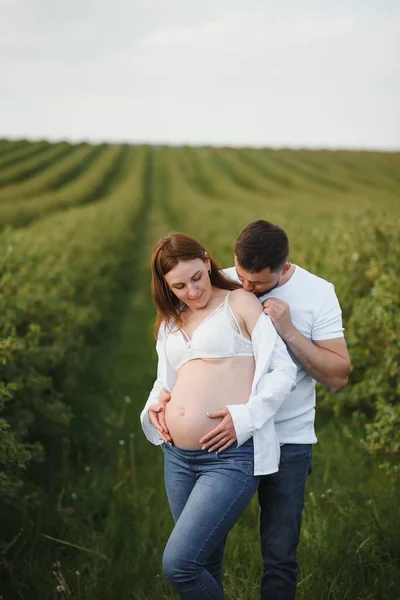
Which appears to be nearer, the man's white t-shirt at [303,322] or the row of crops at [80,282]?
the man's white t-shirt at [303,322]

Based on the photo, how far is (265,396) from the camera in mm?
2832

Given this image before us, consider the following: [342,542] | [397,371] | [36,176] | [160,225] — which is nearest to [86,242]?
[397,371]

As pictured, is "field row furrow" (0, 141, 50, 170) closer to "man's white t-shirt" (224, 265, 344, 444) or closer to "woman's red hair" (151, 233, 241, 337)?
"woman's red hair" (151, 233, 241, 337)

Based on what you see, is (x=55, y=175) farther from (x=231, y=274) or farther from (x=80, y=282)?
(x=231, y=274)

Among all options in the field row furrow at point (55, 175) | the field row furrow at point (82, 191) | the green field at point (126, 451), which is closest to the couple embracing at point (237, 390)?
the green field at point (126, 451)

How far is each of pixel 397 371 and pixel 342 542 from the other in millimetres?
1640

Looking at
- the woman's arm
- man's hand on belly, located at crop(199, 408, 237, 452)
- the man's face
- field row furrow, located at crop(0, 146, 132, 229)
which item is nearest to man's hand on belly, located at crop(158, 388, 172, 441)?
the woman's arm

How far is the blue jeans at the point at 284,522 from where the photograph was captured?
3.08m

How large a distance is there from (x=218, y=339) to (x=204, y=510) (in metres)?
0.68

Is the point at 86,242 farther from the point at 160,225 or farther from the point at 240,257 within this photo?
the point at 160,225

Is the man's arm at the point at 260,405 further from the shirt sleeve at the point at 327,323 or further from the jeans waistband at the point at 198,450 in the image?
the shirt sleeve at the point at 327,323

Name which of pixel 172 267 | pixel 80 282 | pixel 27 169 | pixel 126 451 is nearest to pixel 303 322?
pixel 172 267

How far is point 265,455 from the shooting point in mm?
2914

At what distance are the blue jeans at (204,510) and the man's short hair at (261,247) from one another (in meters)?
0.72
